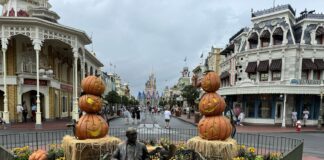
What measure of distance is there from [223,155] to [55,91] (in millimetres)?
20671

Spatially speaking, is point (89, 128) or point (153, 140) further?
point (153, 140)

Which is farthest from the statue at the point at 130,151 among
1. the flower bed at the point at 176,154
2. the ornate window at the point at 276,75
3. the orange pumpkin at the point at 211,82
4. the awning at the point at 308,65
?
the awning at the point at 308,65

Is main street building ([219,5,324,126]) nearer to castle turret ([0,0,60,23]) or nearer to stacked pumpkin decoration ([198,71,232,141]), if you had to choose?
stacked pumpkin decoration ([198,71,232,141])

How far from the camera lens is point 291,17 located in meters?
24.8

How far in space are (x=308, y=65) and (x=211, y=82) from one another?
2047 cm

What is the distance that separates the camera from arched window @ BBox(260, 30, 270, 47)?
2406 cm

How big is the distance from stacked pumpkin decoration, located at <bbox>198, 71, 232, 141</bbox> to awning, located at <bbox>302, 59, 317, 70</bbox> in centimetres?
2015

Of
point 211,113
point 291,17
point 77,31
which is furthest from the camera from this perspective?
point 291,17

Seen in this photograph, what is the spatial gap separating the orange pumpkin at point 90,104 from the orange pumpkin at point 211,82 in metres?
3.31

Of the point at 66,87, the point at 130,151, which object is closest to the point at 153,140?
the point at 130,151

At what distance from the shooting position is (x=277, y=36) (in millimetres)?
23797

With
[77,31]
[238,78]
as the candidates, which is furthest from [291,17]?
[77,31]

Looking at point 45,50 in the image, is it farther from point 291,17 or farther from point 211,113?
point 291,17

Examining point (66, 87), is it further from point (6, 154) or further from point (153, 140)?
point (6, 154)
